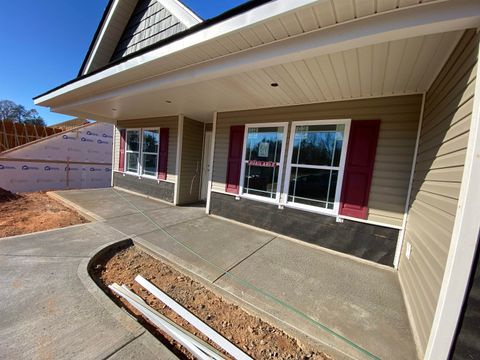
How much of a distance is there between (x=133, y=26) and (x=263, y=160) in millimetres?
5451

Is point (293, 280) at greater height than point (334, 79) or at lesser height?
lesser

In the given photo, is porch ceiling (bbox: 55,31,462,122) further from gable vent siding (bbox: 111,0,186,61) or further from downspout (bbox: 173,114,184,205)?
gable vent siding (bbox: 111,0,186,61)

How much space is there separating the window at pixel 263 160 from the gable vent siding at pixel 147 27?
2.93m

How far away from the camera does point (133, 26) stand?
5645mm

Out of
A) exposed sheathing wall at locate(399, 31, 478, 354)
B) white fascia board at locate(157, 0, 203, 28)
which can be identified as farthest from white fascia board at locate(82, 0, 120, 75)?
exposed sheathing wall at locate(399, 31, 478, 354)

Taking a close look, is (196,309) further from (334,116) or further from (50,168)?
(50,168)

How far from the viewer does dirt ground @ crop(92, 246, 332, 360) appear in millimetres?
1628

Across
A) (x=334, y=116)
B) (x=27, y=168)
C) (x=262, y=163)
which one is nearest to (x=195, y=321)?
(x=262, y=163)

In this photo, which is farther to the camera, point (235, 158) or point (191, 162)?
point (191, 162)

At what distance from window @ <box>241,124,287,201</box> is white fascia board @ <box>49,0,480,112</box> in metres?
1.83

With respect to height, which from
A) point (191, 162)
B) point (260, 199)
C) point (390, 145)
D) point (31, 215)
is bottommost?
point (31, 215)

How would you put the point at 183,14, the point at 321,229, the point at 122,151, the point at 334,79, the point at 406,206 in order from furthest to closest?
the point at 122,151
the point at 183,14
the point at 321,229
the point at 406,206
the point at 334,79

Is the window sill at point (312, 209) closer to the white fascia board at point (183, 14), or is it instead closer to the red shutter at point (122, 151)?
the white fascia board at point (183, 14)

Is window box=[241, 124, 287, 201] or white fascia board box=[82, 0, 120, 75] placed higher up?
white fascia board box=[82, 0, 120, 75]
